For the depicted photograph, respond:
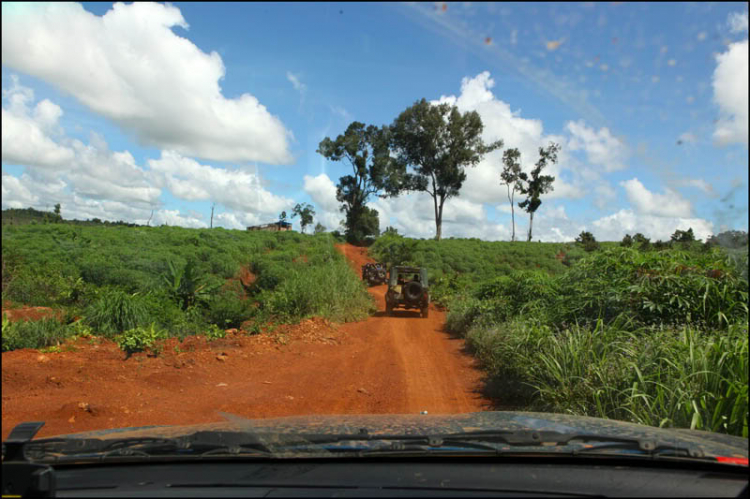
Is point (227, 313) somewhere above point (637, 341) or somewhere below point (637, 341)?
below

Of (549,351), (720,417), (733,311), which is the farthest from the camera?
(549,351)

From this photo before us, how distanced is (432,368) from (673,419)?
18.0 feet

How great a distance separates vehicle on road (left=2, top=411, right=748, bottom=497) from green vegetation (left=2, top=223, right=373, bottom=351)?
3984mm

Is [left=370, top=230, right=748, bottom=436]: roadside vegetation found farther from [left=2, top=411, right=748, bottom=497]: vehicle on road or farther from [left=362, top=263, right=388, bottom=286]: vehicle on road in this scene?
[left=362, top=263, right=388, bottom=286]: vehicle on road

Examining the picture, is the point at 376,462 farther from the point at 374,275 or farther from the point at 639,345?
the point at 374,275

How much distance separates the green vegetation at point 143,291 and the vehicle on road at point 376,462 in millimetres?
3984

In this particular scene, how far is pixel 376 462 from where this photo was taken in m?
2.31

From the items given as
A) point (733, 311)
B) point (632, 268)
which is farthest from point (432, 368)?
point (733, 311)

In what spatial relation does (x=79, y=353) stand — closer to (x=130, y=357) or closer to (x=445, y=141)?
(x=130, y=357)

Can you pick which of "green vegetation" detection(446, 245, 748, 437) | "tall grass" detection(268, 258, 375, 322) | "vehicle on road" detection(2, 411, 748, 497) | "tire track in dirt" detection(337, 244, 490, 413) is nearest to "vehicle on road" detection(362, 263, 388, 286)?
"tall grass" detection(268, 258, 375, 322)

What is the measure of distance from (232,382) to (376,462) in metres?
6.17

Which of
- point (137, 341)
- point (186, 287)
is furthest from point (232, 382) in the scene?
point (186, 287)

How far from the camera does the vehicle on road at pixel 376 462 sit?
75.4 inches

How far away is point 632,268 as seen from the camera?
7.96 metres
